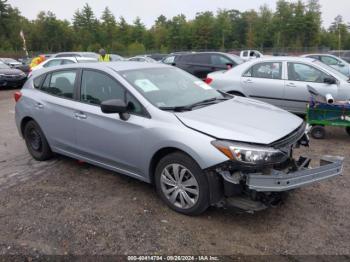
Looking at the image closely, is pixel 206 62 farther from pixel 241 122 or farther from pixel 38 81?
pixel 241 122

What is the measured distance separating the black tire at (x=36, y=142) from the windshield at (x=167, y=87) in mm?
1955

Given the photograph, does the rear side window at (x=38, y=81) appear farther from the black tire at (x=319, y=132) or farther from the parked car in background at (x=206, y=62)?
the parked car in background at (x=206, y=62)

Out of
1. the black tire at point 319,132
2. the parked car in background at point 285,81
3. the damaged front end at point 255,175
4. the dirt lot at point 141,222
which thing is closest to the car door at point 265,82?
the parked car in background at point 285,81

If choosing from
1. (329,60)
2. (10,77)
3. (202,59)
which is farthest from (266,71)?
(10,77)

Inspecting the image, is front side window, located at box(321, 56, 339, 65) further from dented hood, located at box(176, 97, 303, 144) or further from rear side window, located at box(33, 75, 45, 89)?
rear side window, located at box(33, 75, 45, 89)

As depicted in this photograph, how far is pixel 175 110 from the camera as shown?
13.0 ft

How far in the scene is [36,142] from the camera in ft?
18.6

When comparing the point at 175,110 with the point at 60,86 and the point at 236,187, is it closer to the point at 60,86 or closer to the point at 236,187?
the point at 236,187

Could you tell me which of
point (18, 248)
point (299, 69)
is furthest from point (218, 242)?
point (299, 69)

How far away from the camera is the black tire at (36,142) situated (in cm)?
550

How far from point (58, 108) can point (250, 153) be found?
2964mm

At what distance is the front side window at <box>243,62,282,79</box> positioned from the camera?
798cm

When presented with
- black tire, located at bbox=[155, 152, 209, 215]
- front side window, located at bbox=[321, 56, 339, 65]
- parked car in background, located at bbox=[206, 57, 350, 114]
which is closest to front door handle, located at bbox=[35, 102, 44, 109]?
black tire, located at bbox=[155, 152, 209, 215]

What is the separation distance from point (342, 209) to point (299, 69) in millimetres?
4539
